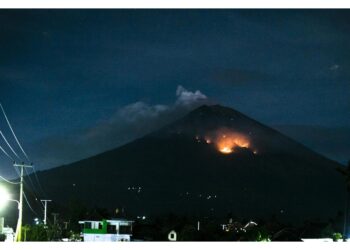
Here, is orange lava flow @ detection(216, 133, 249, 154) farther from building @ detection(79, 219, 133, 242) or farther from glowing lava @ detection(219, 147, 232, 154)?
building @ detection(79, 219, 133, 242)

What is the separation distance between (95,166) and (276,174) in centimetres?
2549

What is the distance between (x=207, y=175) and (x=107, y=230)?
72.0 m

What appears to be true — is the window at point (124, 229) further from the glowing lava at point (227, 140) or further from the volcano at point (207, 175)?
the glowing lava at point (227, 140)

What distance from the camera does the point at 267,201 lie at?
83.6 meters

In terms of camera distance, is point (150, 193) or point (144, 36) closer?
point (144, 36)

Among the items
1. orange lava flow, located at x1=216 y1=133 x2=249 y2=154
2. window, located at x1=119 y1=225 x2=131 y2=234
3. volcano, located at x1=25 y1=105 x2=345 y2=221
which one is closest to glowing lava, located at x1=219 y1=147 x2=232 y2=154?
orange lava flow, located at x1=216 y1=133 x2=249 y2=154

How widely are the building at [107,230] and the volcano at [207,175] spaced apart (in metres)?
45.4

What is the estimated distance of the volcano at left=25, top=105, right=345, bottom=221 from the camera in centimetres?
7744

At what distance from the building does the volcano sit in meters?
45.4

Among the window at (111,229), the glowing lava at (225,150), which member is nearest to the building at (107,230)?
the window at (111,229)

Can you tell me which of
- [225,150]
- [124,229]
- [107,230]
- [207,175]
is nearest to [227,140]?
[225,150]

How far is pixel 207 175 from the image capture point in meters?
93.1

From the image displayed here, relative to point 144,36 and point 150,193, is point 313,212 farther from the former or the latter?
point 144,36
